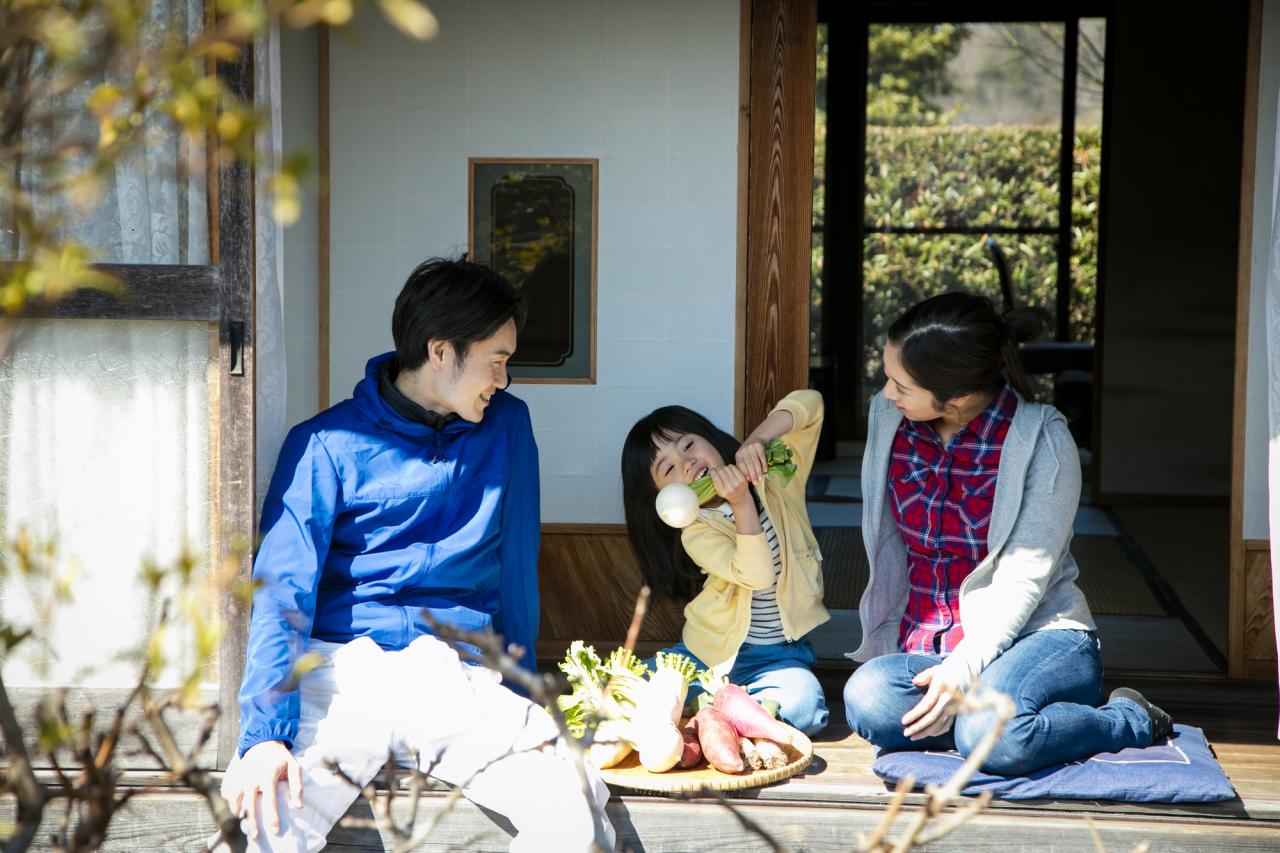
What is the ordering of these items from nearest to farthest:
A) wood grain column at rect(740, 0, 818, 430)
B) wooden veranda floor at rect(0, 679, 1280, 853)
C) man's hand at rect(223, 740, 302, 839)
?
man's hand at rect(223, 740, 302, 839) < wooden veranda floor at rect(0, 679, 1280, 853) < wood grain column at rect(740, 0, 818, 430)

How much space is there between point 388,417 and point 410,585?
0.32 m

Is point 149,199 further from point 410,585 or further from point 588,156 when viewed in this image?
point 588,156

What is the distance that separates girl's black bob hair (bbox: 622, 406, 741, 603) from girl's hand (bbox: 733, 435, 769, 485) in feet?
0.56

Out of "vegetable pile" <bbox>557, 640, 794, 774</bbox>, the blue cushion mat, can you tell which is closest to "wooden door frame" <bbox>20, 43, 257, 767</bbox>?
"vegetable pile" <bbox>557, 640, 794, 774</bbox>

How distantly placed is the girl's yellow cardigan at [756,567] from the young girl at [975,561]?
0.15 metres

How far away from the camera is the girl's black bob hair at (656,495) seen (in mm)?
2953

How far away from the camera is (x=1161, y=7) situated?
5.85 meters

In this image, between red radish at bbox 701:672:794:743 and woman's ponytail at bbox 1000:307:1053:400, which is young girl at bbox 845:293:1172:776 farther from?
red radish at bbox 701:672:794:743

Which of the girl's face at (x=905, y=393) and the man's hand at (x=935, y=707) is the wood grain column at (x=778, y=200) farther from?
the man's hand at (x=935, y=707)

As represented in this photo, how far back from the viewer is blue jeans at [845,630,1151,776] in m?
2.46

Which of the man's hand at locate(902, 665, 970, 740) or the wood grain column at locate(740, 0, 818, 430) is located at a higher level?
the wood grain column at locate(740, 0, 818, 430)

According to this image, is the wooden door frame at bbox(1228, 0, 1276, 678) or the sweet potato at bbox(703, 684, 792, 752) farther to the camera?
the wooden door frame at bbox(1228, 0, 1276, 678)

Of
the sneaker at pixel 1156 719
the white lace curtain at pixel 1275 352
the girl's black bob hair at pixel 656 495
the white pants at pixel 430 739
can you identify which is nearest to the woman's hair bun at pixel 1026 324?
the white lace curtain at pixel 1275 352

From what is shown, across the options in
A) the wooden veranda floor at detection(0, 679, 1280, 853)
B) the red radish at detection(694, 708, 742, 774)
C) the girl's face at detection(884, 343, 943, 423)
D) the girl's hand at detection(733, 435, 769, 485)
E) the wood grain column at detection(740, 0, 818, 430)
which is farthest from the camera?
the wood grain column at detection(740, 0, 818, 430)
